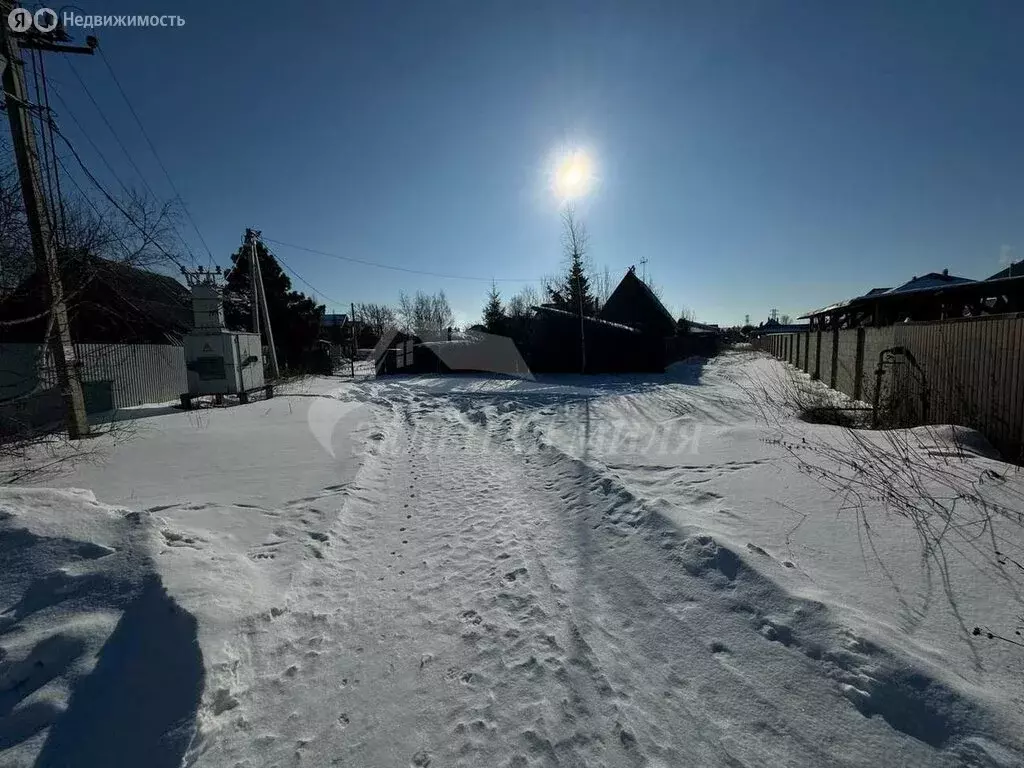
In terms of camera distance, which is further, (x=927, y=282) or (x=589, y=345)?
(x=589, y=345)

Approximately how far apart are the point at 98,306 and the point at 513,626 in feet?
31.3

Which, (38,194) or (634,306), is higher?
(634,306)

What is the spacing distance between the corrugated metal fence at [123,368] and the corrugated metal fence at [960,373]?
16.9 metres

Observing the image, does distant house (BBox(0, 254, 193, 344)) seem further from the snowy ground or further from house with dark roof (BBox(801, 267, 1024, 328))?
house with dark roof (BBox(801, 267, 1024, 328))

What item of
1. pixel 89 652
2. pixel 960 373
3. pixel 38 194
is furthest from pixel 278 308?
pixel 960 373

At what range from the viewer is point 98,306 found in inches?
305

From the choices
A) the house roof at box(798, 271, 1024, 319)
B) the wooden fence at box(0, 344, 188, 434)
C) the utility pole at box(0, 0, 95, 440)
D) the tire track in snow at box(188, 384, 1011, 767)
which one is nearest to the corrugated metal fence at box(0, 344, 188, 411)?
the wooden fence at box(0, 344, 188, 434)

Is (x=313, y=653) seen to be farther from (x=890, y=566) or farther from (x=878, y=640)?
(x=890, y=566)

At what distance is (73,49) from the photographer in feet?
26.1

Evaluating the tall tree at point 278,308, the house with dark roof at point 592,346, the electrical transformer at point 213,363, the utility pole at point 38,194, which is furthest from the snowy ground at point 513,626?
the tall tree at point 278,308

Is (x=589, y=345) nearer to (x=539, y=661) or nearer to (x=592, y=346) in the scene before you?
(x=592, y=346)

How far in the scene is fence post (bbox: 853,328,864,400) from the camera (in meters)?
12.2

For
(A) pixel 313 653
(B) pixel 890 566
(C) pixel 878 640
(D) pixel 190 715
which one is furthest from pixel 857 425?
(D) pixel 190 715

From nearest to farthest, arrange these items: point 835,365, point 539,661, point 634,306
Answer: point 539,661 → point 835,365 → point 634,306
